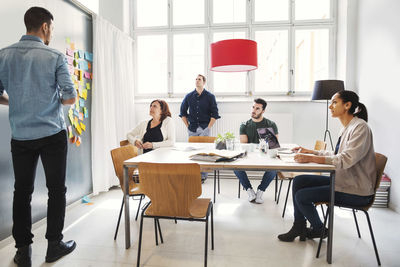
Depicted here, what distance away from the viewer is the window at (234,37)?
473 centimetres

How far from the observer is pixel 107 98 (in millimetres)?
3832

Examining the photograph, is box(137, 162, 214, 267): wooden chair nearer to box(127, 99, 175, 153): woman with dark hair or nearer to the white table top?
the white table top

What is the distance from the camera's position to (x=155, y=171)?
1.69 m

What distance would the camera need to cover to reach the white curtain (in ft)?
11.8

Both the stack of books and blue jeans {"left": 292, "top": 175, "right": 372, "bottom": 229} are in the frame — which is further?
the stack of books

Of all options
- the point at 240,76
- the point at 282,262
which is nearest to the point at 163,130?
the point at 282,262

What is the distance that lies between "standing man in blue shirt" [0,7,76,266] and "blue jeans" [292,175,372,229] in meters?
1.80

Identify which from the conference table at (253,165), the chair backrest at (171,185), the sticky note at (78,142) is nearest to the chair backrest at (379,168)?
the conference table at (253,165)

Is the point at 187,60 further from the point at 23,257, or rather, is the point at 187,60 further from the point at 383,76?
the point at 23,257

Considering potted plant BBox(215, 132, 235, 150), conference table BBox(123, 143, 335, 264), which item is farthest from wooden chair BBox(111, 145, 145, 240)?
potted plant BBox(215, 132, 235, 150)

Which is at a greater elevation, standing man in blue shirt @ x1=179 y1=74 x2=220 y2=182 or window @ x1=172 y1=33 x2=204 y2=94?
window @ x1=172 y1=33 x2=204 y2=94

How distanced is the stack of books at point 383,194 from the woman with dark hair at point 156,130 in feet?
7.76

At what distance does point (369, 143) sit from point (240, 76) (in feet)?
10.4

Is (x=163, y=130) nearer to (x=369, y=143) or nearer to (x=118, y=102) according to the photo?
(x=118, y=102)
